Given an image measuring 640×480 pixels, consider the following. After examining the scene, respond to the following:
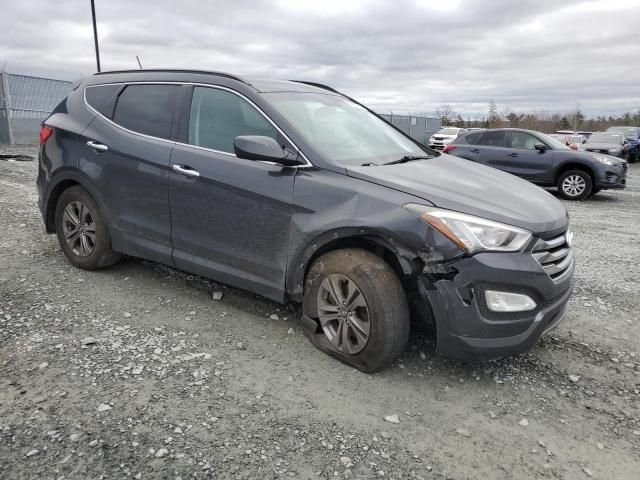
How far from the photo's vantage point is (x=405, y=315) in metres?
2.91

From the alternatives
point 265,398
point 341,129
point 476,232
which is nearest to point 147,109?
point 341,129

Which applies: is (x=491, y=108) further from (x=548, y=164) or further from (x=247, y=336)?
(x=247, y=336)

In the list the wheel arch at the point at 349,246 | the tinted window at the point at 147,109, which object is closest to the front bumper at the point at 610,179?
the wheel arch at the point at 349,246

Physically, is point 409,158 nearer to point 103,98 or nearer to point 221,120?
point 221,120

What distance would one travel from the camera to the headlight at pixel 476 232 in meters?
2.72

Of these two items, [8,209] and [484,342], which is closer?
[484,342]

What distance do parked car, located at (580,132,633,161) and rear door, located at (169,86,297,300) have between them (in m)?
13.9

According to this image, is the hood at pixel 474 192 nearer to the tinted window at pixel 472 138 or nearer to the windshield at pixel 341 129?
the windshield at pixel 341 129

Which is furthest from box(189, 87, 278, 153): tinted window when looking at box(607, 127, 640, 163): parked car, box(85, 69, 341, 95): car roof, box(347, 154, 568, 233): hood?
box(607, 127, 640, 163): parked car

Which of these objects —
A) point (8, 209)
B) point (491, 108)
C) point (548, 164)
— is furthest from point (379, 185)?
point (491, 108)

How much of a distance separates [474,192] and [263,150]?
1320 mm

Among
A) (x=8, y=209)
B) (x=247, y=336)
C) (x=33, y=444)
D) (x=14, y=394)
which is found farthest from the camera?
(x=8, y=209)

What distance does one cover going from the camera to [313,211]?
3.14 metres

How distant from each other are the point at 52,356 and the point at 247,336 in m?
1.22
